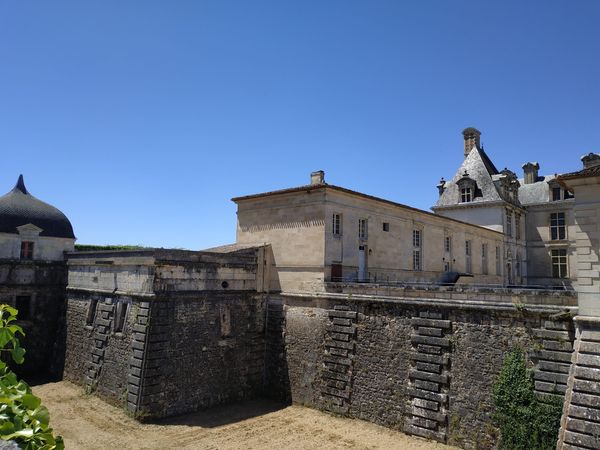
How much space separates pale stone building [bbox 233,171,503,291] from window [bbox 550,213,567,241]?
15.8 metres

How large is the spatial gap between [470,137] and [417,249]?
19249 millimetres

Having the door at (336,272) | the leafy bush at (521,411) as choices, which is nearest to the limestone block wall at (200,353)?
the door at (336,272)

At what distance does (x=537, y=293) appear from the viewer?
12422mm

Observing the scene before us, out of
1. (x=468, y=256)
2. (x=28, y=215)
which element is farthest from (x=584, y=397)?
(x=28, y=215)

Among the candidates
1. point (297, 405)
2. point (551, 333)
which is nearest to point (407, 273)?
point (297, 405)

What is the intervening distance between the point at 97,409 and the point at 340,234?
11.8 metres

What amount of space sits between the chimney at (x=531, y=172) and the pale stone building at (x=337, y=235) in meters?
17.3

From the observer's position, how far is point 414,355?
47.4 ft

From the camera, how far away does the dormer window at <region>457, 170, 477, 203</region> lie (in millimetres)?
33753

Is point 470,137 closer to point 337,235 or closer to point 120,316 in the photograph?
point 337,235

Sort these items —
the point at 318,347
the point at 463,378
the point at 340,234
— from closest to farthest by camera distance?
the point at 463,378 < the point at 318,347 < the point at 340,234

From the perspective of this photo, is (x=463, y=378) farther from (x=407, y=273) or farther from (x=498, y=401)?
(x=407, y=273)

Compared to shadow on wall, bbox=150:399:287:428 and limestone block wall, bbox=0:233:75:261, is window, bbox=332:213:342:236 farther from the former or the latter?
limestone block wall, bbox=0:233:75:261

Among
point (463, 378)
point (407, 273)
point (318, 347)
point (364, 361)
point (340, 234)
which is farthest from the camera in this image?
point (407, 273)
